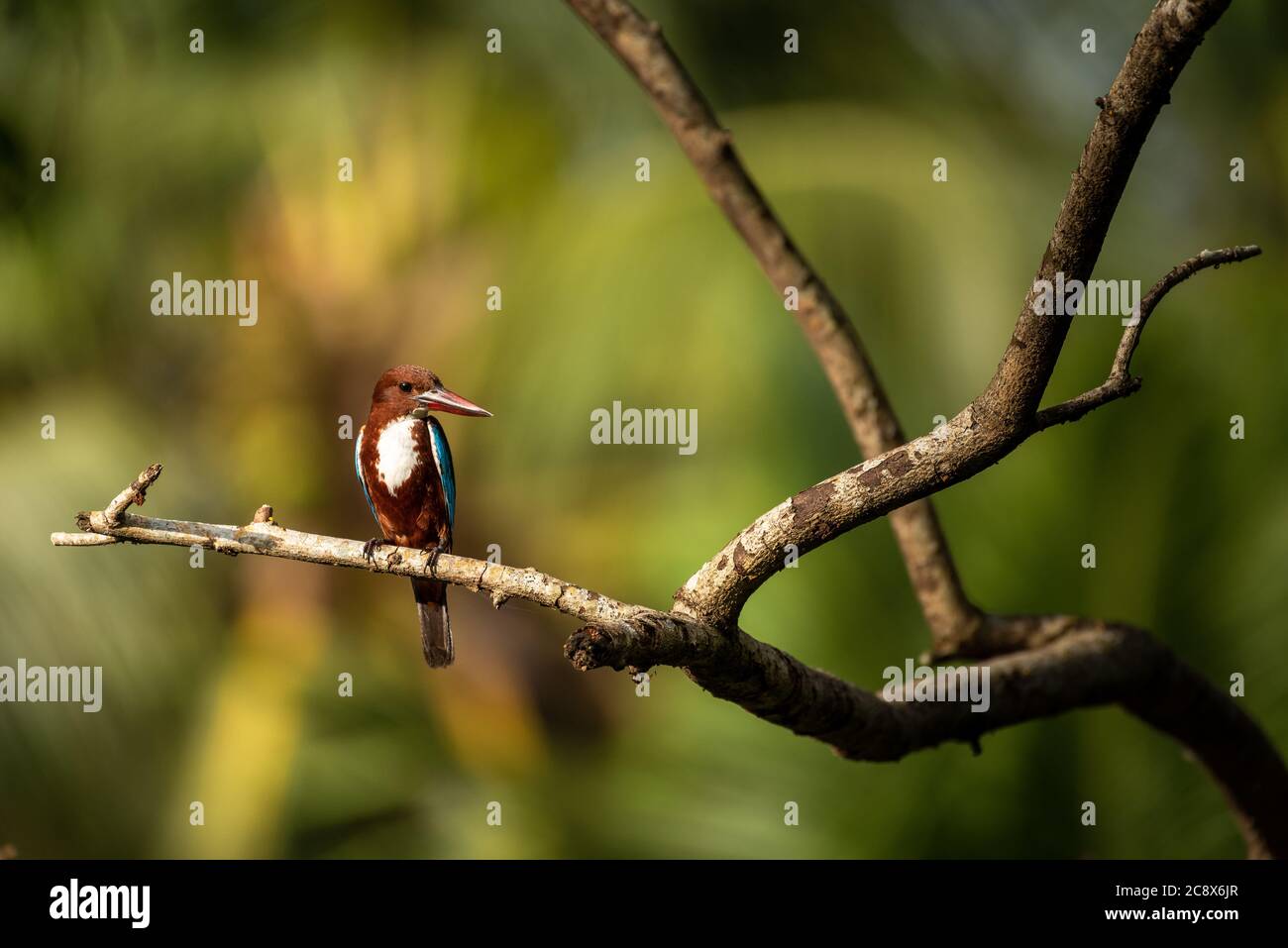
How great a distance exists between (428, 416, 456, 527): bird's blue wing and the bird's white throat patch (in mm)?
56

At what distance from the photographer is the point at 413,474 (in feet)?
9.03

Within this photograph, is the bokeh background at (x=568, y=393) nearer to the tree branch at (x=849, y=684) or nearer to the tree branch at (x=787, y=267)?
the tree branch at (x=849, y=684)

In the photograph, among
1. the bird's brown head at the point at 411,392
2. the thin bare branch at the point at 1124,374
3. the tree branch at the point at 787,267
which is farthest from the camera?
the tree branch at the point at 787,267

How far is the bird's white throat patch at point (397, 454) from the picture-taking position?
107 inches

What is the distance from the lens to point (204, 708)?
220 inches

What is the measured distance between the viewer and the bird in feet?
8.67

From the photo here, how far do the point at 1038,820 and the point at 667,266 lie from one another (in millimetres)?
2642

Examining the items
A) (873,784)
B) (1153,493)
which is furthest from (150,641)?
(1153,493)

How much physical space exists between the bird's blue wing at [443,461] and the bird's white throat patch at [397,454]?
0.06m

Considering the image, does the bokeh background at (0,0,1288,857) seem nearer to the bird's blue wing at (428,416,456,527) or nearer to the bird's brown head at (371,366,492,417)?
the bird's blue wing at (428,416,456,527)

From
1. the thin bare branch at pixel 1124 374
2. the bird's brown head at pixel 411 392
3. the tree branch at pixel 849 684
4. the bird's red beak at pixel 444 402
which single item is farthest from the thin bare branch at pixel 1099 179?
the bird's brown head at pixel 411 392

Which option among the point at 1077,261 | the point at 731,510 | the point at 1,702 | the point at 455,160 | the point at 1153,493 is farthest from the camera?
the point at 455,160

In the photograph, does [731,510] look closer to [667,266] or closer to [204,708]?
[667,266]

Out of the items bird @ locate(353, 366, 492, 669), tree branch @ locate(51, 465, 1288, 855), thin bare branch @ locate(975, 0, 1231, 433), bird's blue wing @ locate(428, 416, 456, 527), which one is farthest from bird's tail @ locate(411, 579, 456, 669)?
thin bare branch @ locate(975, 0, 1231, 433)
